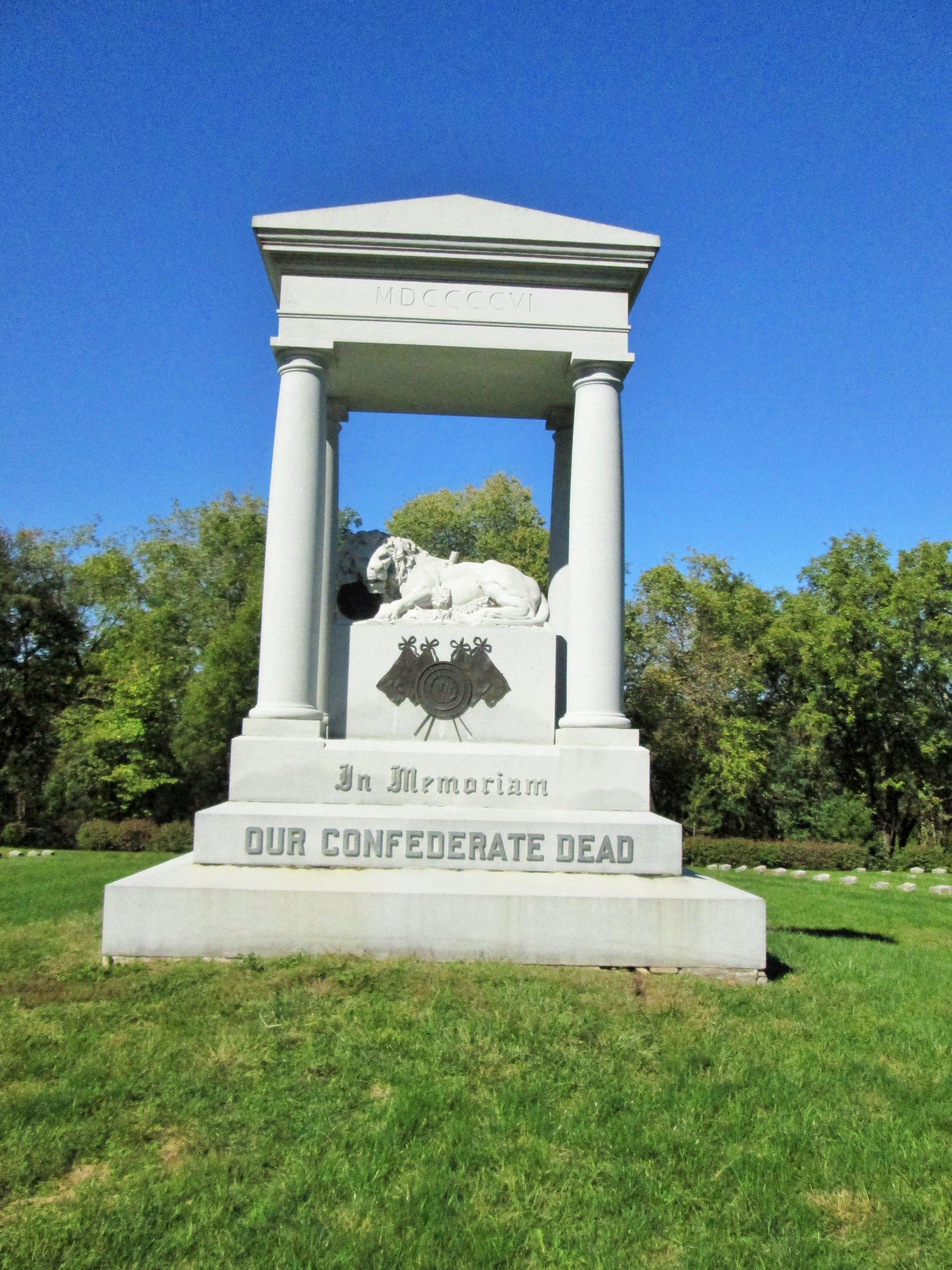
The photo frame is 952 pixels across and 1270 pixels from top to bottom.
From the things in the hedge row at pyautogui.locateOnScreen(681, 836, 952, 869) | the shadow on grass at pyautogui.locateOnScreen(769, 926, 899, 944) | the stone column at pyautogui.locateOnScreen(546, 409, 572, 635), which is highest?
the stone column at pyautogui.locateOnScreen(546, 409, 572, 635)

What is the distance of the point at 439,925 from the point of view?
295 inches

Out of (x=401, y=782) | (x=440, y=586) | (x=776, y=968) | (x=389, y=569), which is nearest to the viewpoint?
(x=776, y=968)

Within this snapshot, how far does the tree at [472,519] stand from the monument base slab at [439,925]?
1177 inches

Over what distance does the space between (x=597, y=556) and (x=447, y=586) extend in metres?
2.06

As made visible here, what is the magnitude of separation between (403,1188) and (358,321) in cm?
843

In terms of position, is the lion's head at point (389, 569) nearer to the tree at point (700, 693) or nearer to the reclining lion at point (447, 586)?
the reclining lion at point (447, 586)

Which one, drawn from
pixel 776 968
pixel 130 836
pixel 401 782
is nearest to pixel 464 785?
pixel 401 782

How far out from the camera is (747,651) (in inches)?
1312

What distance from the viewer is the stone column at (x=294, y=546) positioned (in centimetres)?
937

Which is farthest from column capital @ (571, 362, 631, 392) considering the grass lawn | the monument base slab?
the grass lawn

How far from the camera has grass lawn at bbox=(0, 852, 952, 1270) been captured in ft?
12.0

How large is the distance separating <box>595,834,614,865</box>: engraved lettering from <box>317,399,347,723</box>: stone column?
3.33 metres

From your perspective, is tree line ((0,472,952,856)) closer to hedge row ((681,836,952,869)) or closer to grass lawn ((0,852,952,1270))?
hedge row ((681,836,952,869))

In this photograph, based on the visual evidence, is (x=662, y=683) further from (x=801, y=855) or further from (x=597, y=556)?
(x=597, y=556)
